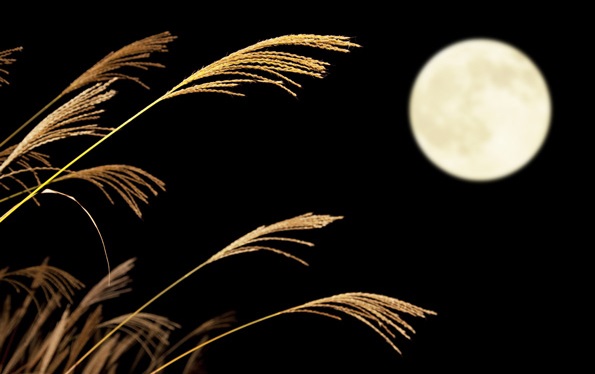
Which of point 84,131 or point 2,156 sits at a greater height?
point 84,131

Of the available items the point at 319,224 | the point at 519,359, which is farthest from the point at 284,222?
the point at 519,359

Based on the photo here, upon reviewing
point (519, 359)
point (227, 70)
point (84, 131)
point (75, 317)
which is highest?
point (227, 70)

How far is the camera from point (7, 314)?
1421 mm

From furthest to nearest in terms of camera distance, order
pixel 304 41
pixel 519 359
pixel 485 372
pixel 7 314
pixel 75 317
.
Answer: pixel 519 359, pixel 485 372, pixel 7 314, pixel 75 317, pixel 304 41

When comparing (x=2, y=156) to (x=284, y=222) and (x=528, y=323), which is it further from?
(x=528, y=323)

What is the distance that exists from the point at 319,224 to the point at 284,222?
8 centimetres

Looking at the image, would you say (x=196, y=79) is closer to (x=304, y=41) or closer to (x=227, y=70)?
(x=227, y=70)

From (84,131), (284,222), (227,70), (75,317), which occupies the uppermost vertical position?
(227,70)

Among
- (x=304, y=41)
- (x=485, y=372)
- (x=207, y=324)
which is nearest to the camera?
(x=304, y=41)

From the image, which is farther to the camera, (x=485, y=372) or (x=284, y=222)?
(x=485, y=372)

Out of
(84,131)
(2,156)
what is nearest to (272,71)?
(84,131)

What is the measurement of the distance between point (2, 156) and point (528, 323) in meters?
23.7

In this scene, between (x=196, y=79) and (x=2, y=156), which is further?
(x=2, y=156)

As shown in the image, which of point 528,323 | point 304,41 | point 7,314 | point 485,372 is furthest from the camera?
point 528,323
